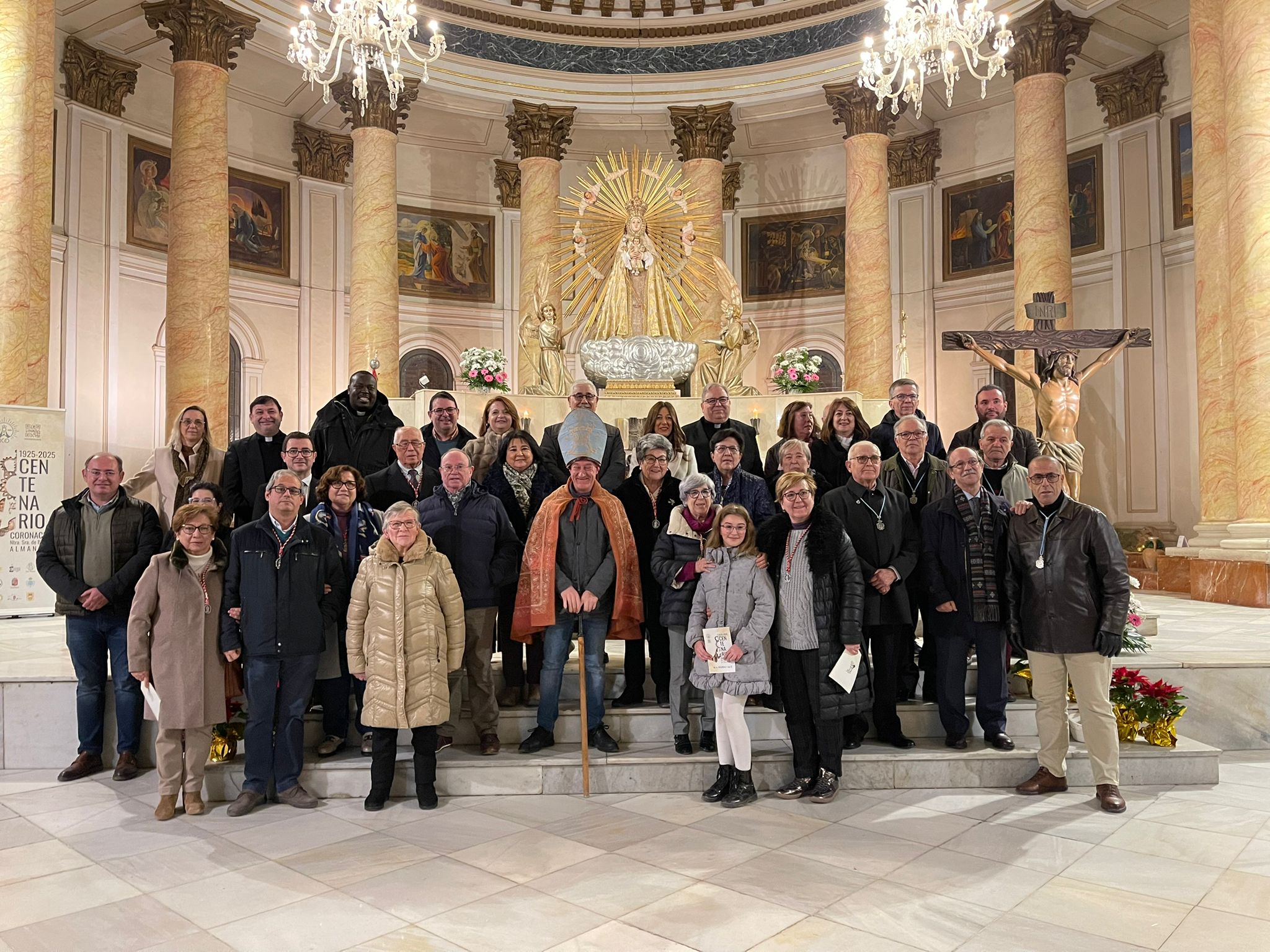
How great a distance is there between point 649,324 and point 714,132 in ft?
20.3

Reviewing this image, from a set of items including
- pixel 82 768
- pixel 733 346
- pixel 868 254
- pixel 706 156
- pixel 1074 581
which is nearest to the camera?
pixel 1074 581

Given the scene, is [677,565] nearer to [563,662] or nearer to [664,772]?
[563,662]

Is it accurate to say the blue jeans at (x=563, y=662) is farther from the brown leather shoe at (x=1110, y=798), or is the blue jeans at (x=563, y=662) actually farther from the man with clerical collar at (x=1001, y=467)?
the brown leather shoe at (x=1110, y=798)

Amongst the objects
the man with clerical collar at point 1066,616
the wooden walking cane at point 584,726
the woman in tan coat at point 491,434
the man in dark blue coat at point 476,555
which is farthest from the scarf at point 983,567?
the woman in tan coat at point 491,434

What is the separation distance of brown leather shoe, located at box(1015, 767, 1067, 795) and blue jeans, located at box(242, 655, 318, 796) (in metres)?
4.05

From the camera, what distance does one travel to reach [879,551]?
228 inches

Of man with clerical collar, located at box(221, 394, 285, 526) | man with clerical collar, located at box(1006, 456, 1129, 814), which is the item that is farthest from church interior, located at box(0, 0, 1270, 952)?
man with clerical collar, located at box(221, 394, 285, 526)

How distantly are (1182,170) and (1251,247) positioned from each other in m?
5.94

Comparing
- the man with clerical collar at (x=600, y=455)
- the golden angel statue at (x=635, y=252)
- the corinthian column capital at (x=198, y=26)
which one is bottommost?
the man with clerical collar at (x=600, y=455)

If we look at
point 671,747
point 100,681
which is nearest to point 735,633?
point 671,747

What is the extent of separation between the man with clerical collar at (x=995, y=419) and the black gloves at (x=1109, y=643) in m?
1.69

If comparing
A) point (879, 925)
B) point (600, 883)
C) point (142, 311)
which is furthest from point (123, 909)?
point (142, 311)

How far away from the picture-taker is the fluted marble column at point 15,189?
9758 millimetres

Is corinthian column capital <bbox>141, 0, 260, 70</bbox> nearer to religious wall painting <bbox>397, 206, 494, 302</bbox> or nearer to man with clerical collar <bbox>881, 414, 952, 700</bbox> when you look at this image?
religious wall painting <bbox>397, 206, 494, 302</bbox>
